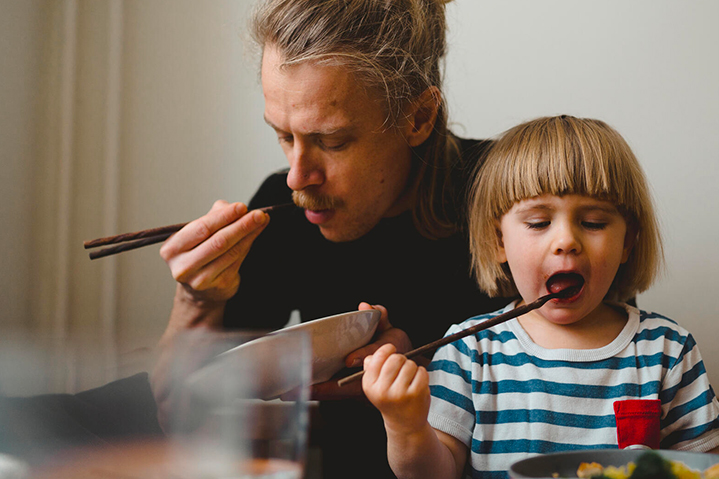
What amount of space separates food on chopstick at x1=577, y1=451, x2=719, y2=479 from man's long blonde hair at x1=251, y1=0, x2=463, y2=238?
747 millimetres

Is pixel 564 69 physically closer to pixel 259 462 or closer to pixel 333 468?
pixel 333 468

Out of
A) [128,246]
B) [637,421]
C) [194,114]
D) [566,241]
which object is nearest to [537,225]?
[566,241]

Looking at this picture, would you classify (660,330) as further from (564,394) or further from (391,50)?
(391,50)

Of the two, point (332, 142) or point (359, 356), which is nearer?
point (359, 356)

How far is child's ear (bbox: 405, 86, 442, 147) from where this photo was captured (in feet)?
3.83

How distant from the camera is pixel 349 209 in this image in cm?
113

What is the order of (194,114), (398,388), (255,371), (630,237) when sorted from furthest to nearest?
1. (194,114)
2. (630,237)
3. (398,388)
4. (255,371)

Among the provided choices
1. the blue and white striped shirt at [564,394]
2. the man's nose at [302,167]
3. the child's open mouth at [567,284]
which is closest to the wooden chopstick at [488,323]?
the child's open mouth at [567,284]

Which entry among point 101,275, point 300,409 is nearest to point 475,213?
point 300,409

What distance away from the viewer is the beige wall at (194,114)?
1.30 meters

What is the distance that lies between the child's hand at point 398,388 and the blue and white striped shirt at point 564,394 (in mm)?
153

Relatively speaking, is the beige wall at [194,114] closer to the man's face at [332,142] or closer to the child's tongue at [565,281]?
the man's face at [332,142]

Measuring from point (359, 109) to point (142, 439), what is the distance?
2.44 ft

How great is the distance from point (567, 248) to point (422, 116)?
0.46m
